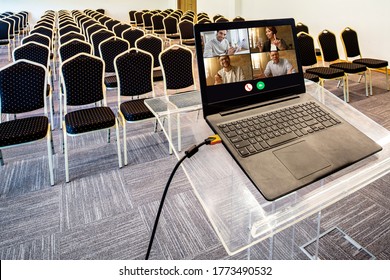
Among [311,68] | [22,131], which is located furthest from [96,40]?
[311,68]

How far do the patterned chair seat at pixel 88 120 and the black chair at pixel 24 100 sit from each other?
8.1 inches

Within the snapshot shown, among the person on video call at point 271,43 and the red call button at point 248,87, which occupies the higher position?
the person on video call at point 271,43

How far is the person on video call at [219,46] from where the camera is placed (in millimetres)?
925

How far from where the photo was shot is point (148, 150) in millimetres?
3232

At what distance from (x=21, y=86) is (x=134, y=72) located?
3.58 ft

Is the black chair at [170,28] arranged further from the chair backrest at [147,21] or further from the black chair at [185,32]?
the chair backrest at [147,21]

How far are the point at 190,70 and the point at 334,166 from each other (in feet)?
9.51

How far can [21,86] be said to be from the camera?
2.69 m

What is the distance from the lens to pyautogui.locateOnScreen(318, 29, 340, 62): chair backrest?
4.71 metres

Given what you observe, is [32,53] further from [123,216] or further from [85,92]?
[123,216]

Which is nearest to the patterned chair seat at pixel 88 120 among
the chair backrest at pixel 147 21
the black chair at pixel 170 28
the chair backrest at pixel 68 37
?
the chair backrest at pixel 68 37

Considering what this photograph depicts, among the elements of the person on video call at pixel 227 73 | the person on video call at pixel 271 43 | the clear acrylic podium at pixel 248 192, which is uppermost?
the person on video call at pixel 271 43

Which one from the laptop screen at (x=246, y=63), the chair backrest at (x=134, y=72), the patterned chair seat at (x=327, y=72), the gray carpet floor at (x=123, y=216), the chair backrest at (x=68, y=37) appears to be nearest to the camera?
the laptop screen at (x=246, y=63)

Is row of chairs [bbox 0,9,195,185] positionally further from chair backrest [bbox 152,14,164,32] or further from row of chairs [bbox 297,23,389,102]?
chair backrest [bbox 152,14,164,32]
